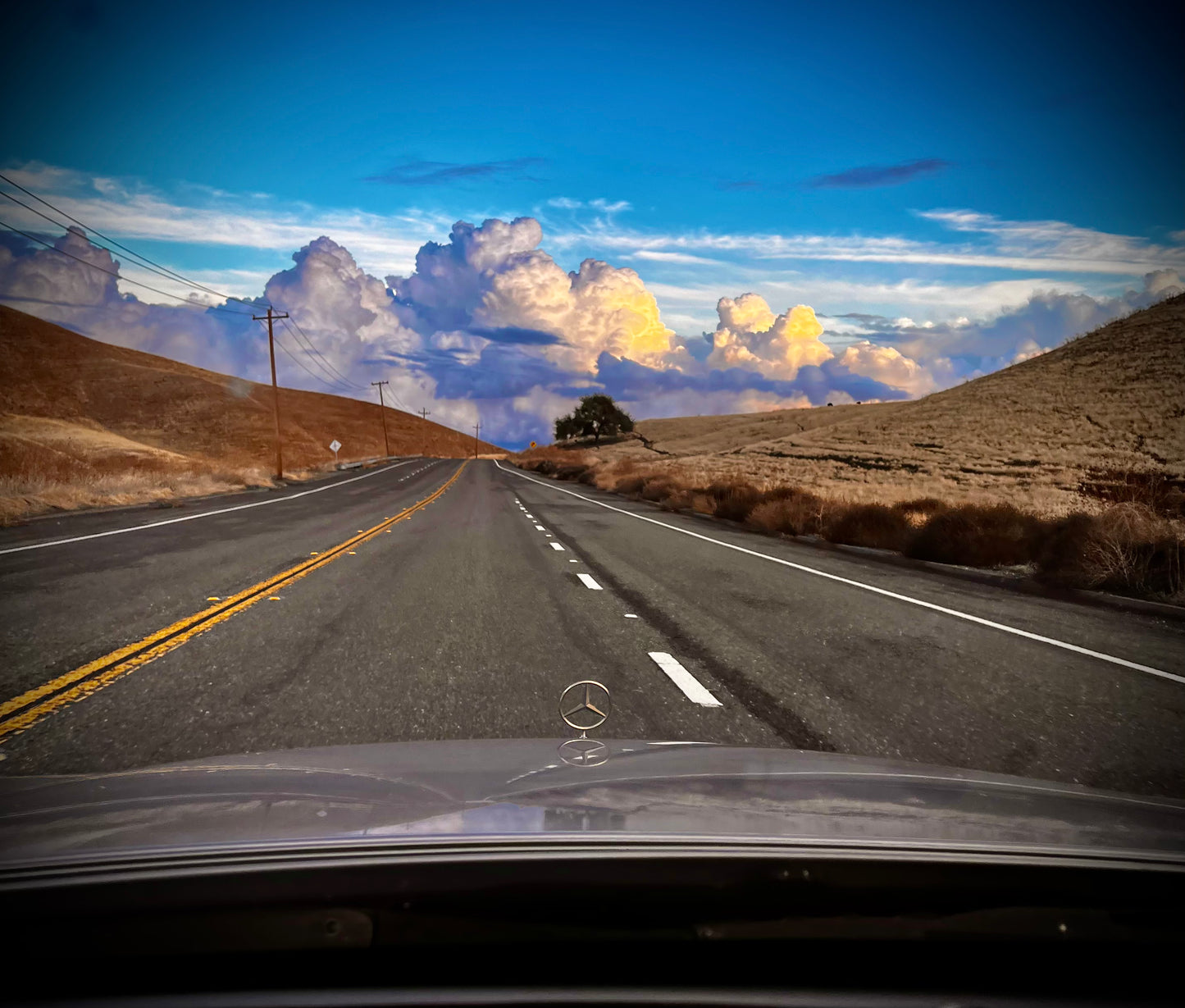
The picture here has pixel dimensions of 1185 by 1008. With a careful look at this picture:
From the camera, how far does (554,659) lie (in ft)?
20.5

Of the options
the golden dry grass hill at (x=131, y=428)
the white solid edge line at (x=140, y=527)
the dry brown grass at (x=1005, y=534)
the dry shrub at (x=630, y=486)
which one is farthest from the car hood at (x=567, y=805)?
the dry shrub at (x=630, y=486)

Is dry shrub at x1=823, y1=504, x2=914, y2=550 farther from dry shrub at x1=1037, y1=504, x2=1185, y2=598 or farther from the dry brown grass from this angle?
dry shrub at x1=1037, y1=504, x2=1185, y2=598

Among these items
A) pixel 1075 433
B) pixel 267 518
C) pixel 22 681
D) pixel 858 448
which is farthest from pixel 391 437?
pixel 22 681

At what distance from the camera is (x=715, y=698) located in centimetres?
523

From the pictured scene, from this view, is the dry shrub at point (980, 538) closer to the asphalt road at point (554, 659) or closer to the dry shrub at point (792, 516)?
the asphalt road at point (554, 659)

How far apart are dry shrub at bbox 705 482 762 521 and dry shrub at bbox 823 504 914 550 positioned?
13.2ft

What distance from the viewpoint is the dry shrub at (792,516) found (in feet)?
63.2

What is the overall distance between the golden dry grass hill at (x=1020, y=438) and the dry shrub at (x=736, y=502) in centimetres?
369

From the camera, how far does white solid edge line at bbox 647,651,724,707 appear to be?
5168 millimetres

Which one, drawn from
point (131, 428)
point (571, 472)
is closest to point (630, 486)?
point (571, 472)

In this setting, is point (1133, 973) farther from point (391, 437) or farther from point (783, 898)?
point (391, 437)

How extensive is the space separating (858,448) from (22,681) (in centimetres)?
5369

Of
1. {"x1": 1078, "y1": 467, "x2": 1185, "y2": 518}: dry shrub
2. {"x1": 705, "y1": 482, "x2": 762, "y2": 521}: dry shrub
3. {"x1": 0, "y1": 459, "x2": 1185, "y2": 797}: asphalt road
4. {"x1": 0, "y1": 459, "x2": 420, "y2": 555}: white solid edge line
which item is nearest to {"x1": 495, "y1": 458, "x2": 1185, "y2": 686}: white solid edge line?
{"x1": 0, "y1": 459, "x2": 1185, "y2": 797}: asphalt road

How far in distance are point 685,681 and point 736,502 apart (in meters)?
18.6
